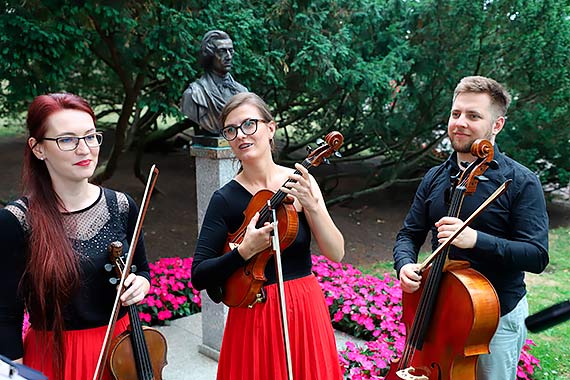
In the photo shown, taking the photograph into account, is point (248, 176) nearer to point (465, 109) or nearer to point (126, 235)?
point (126, 235)

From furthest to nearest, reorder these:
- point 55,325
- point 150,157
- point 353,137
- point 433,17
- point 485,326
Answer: point 150,157
point 353,137
point 433,17
point 485,326
point 55,325

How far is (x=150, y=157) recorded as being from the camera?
12484 millimetres

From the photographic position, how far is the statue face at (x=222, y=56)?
349 centimetres

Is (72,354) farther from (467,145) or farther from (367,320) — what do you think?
(367,320)

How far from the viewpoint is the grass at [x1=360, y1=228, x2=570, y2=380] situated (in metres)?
3.79

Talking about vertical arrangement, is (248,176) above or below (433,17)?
below

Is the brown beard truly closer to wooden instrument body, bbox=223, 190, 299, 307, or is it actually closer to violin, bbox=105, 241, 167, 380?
wooden instrument body, bbox=223, 190, 299, 307

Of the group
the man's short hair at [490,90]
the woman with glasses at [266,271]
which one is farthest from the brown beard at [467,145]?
the woman with glasses at [266,271]

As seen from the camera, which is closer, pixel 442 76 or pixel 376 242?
pixel 442 76

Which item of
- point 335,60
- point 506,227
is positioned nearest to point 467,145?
point 506,227

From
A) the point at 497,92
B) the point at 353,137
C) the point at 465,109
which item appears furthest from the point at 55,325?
the point at 353,137

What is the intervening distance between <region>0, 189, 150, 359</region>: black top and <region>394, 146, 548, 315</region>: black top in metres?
1.15

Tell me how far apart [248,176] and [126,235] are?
0.52 metres

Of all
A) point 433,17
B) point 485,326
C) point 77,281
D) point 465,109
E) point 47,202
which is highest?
point 433,17
